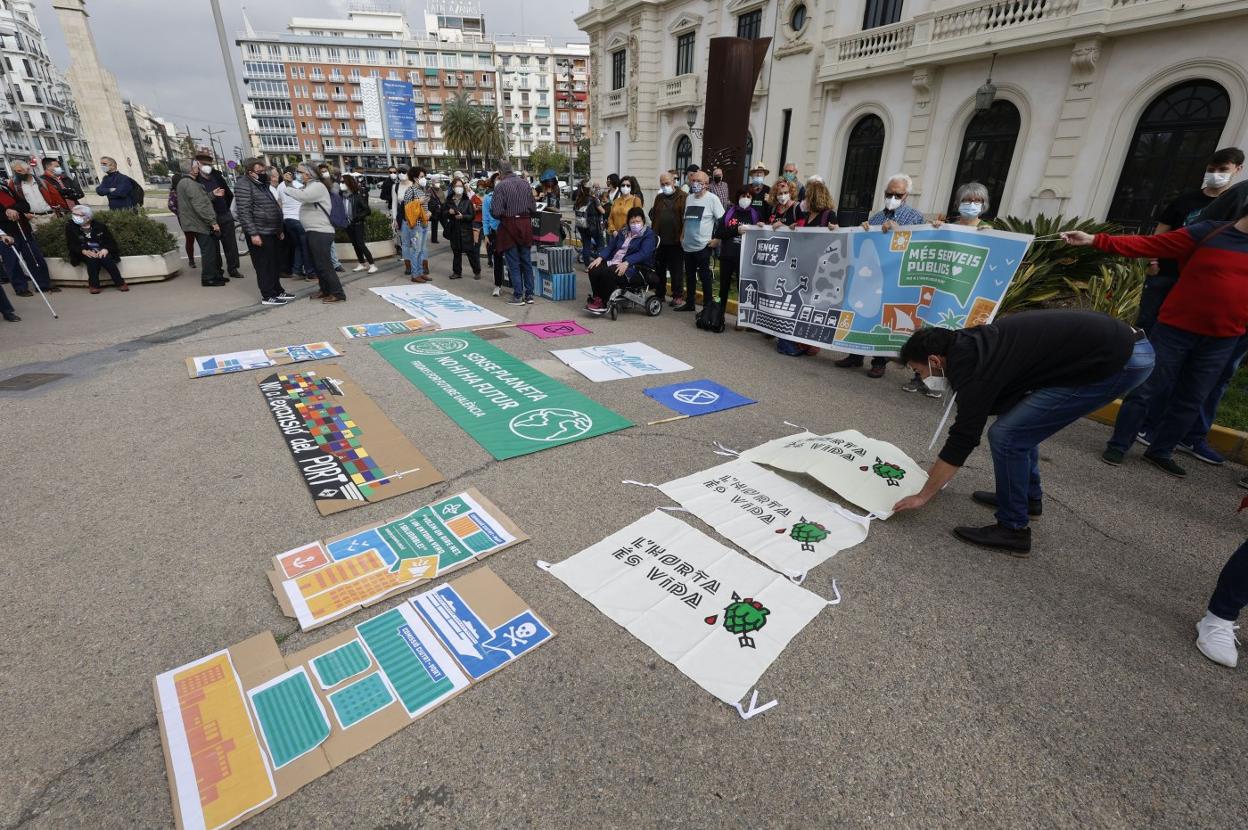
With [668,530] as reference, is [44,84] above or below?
above

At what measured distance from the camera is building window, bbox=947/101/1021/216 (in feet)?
45.8

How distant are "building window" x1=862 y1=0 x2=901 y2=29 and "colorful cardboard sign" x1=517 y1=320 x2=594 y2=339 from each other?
1555 cm

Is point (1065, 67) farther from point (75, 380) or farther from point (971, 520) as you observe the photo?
point (75, 380)

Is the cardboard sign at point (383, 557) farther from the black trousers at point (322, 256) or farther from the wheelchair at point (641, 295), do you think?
the black trousers at point (322, 256)

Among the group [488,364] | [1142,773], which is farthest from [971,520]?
[488,364]

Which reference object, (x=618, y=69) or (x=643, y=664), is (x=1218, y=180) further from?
(x=618, y=69)

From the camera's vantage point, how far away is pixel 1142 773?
197 cm

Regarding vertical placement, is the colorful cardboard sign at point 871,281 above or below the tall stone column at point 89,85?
below

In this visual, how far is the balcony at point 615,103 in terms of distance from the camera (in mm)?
28541

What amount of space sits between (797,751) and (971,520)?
2.23 m

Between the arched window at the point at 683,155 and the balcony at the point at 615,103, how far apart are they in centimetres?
404

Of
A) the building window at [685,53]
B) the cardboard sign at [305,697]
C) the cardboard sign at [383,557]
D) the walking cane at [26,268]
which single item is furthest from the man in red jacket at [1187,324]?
the building window at [685,53]

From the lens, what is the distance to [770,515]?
3.36m

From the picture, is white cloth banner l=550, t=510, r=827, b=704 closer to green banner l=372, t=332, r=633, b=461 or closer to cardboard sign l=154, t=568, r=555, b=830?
cardboard sign l=154, t=568, r=555, b=830
